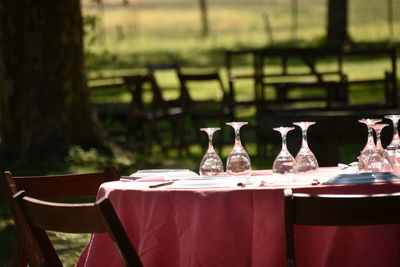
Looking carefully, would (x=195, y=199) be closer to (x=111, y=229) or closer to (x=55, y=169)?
(x=111, y=229)

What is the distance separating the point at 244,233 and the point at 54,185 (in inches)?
46.6

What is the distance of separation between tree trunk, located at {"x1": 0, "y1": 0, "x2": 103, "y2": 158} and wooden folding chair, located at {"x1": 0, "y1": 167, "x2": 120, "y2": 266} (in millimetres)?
7331

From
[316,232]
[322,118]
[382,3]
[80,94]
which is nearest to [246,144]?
[80,94]

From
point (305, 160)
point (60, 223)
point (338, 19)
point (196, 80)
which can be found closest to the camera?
point (60, 223)

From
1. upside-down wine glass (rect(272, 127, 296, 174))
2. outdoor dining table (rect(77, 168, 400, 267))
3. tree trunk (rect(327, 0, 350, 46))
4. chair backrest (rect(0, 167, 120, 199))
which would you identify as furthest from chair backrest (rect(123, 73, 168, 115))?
tree trunk (rect(327, 0, 350, 46))

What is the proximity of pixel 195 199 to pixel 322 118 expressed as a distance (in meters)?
5.96

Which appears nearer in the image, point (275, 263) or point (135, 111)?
point (275, 263)

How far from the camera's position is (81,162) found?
44.1 feet

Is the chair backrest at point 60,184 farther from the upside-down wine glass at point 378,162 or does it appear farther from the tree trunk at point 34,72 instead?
the tree trunk at point 34,72

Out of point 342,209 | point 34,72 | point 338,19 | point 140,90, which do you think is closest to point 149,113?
point 140,90

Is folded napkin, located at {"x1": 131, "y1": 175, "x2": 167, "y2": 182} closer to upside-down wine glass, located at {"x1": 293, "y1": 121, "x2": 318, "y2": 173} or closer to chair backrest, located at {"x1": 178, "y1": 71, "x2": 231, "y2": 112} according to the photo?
upside-down wine glass, located at {"x1": 293, "y1": 121, "x2": 318, "y2": 173}

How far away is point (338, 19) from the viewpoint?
28609mm

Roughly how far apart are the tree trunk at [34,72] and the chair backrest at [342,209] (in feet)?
29.2

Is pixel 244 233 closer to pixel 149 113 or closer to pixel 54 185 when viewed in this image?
pixel 54 185
